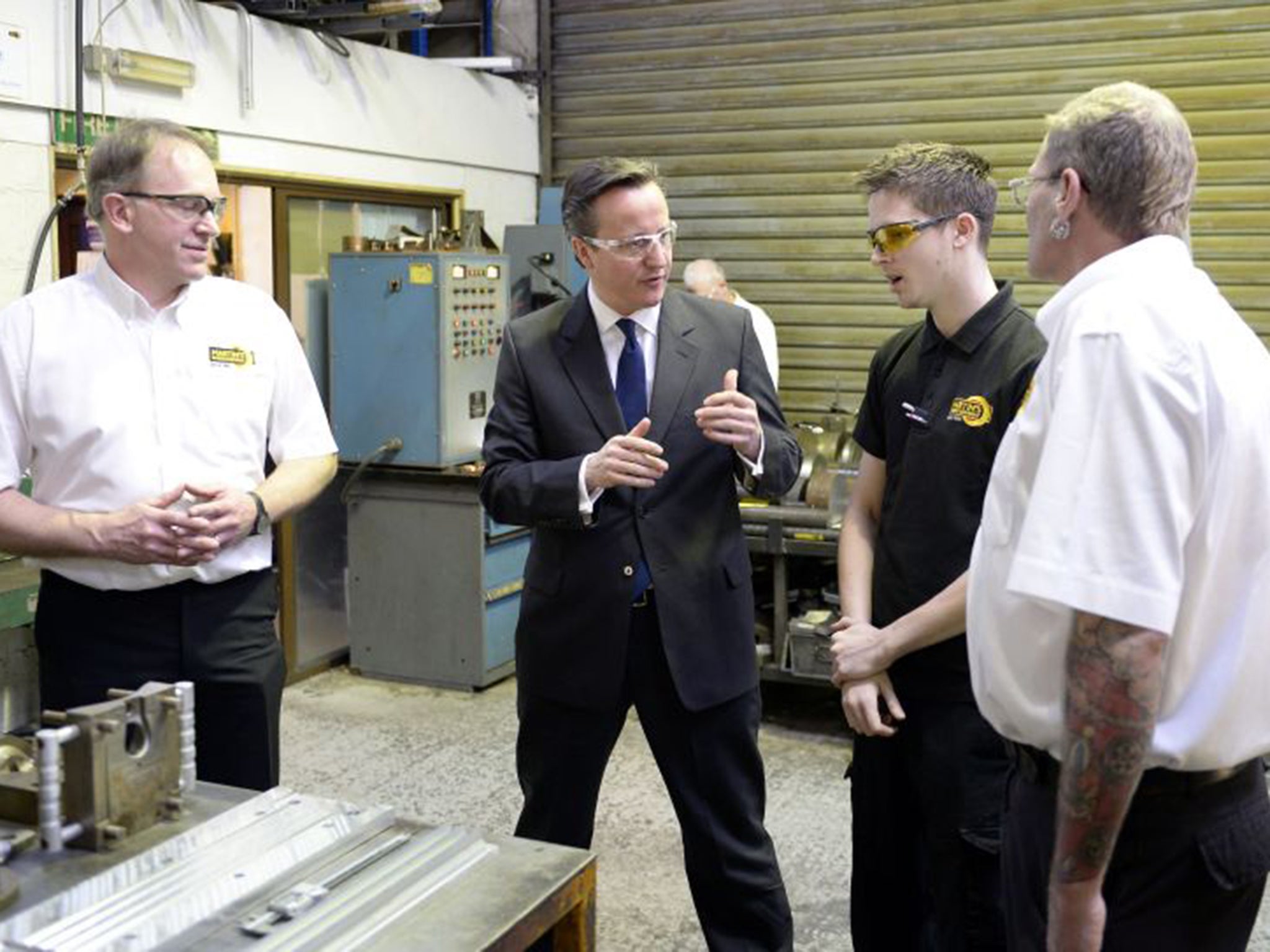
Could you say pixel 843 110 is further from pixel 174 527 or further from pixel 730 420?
pixel 174 527

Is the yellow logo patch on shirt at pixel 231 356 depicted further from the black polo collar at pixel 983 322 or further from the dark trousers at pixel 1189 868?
the dark trousers at pixel 1189 868

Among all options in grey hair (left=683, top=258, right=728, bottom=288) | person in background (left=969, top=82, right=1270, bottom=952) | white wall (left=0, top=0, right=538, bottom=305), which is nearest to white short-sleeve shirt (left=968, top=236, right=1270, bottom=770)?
person in background (left=969, top=82, right=1270, bottom=952)

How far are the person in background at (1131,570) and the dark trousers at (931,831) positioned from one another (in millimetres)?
615

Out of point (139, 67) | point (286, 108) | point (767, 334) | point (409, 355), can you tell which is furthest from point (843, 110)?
point (139, 67)

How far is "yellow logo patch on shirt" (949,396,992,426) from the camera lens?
2375 mm

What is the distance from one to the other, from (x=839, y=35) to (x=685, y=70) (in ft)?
2.59

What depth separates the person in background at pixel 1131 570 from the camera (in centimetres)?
150

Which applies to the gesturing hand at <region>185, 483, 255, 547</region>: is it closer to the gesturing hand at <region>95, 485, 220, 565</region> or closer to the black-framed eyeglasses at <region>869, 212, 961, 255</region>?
the gesturing hand at <region>95, 485, 220, 565</region>

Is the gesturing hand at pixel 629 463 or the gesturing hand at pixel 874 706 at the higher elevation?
the gesturing hand at pixel 629 463

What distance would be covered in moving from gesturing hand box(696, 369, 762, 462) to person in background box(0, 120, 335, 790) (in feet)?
2.89

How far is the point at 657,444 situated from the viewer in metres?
2.66

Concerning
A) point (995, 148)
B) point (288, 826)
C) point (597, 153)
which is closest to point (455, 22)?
point (597, 153)

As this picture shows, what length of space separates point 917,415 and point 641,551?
0.62 meters

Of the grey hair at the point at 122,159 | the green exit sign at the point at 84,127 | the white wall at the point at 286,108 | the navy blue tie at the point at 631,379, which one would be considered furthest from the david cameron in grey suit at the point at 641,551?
the white wall at the point at 286,108
